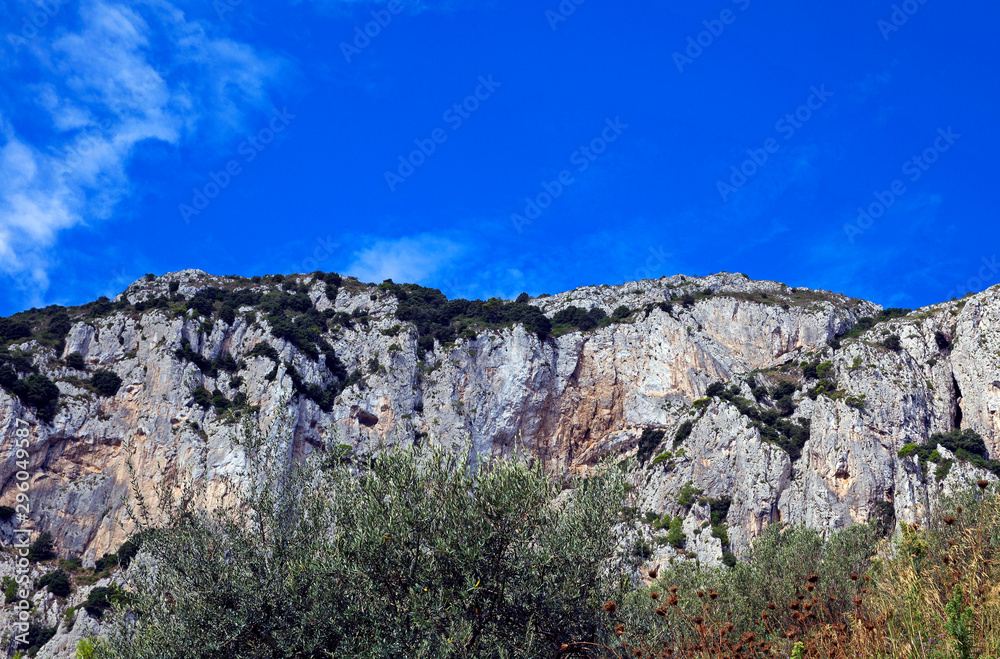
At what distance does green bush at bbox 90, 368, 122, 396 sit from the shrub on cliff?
5824 cm

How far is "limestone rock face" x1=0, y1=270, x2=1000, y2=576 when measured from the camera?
183 ft

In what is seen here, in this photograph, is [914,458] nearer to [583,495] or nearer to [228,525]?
[583,495]

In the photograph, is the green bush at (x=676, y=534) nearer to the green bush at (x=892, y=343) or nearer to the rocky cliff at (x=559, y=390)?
the rocky cliff at (x=559, y=390)

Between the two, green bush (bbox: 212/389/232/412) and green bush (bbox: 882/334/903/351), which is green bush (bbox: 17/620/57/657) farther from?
green bush (bbox: 882/334/903/351)

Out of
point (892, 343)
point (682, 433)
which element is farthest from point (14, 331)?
point (892, 343)

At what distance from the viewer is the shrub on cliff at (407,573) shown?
504 inches

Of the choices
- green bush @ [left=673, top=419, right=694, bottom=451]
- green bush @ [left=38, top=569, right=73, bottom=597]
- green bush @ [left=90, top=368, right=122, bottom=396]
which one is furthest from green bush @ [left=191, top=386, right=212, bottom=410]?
green bush @ [left=673, top=419, right=694, bottom=451]

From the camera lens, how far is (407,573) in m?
13.3

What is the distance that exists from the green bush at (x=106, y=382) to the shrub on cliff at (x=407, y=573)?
191 feet

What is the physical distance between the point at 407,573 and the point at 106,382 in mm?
65321

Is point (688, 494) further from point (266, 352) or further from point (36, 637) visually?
point (36, 637)

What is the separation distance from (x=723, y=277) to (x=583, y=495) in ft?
277

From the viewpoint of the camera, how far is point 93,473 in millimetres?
60406

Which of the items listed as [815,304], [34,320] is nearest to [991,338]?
[815,304]
